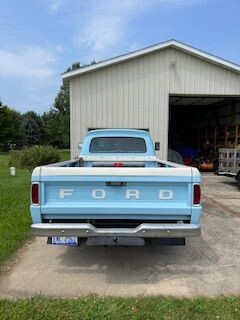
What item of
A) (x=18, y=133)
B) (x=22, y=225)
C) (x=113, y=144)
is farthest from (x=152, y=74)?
(x=18, y=133)

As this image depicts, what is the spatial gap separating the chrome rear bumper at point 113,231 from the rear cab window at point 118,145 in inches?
151

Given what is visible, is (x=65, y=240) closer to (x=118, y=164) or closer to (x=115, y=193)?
(x=115, y=193)

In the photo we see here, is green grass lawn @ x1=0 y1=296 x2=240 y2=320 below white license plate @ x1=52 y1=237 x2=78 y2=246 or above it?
below

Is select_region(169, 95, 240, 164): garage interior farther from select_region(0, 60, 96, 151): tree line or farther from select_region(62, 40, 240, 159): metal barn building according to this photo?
select_region(0, 60, 96, 151): tree line

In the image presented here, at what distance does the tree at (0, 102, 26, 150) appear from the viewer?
217 ft

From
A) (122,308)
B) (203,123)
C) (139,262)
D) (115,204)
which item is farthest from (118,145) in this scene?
(203,123)

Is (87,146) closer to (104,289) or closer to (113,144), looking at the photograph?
(113,144)

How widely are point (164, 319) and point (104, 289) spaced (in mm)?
973

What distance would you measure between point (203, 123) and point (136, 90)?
1184 cm

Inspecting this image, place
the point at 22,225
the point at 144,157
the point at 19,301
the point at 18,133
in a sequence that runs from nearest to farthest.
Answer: the point at 19,301 → the point at 22,225 → the point at 144,157 → the point at 18,133

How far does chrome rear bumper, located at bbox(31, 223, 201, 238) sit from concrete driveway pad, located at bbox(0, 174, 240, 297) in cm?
65

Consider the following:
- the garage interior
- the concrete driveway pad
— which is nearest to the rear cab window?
the concrete driveway pad

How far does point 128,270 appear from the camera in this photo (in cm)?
511

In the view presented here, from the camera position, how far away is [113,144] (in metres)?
8.27
